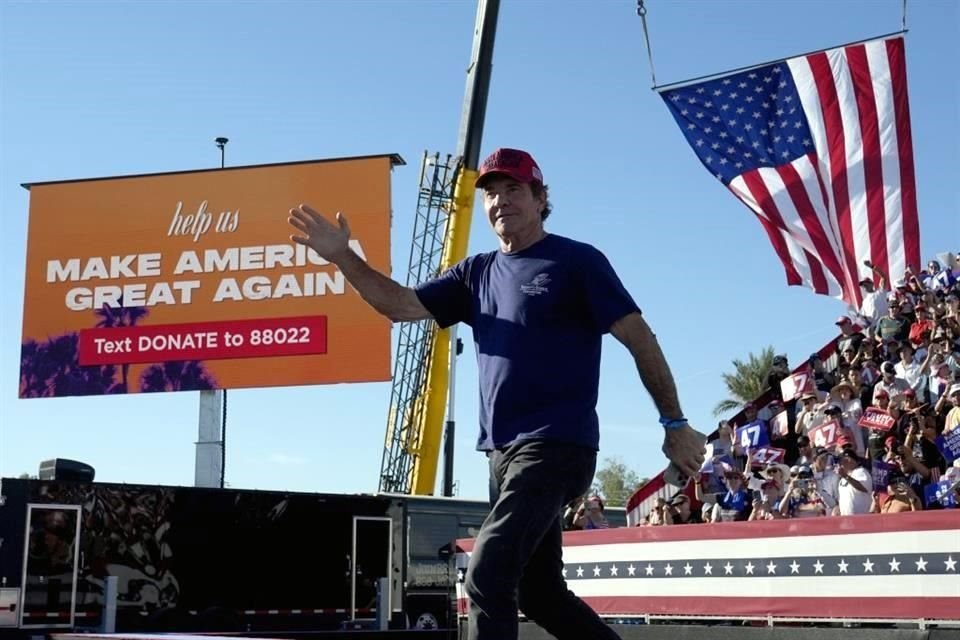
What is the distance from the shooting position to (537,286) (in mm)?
3820

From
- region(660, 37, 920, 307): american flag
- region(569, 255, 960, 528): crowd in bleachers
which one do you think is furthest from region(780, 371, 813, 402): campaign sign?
region(660, 37, 920, 307): american flag

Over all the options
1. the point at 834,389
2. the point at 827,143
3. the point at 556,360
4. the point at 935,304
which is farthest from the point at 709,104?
the point at 556,360

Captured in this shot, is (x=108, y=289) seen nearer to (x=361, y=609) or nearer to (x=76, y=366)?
(x=76, y=366)

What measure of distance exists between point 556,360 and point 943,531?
15.2ft

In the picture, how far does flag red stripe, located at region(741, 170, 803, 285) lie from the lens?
15.8 meters

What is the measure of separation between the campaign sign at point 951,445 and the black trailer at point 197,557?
660 cm

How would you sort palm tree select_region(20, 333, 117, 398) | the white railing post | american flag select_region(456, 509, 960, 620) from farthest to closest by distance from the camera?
palm tree select_region(20, 333, 117, 398) < the white railing post < american flag select_region(456, 509, 960, 620)

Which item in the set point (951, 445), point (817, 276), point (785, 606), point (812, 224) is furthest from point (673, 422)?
point (817, 276)

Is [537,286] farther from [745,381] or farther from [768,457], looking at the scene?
[745,381]

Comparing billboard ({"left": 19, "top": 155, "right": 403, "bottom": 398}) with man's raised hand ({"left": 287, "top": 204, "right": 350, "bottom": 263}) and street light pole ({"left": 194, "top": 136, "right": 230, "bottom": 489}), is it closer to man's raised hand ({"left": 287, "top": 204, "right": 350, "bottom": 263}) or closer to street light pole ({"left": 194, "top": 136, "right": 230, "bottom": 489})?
street light pole ({"left": 194, "top": 136, "right": 230, "bottom": 489})

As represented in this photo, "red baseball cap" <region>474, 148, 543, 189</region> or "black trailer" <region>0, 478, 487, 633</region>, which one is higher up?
"red baseball cap" <region>474, 148, 543, 189</region>

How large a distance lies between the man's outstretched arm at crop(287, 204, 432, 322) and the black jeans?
668 millimetres

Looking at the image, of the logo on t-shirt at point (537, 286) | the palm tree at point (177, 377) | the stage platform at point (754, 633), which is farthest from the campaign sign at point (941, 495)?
the palm tree at point (177, 377)

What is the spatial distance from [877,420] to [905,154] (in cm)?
541
